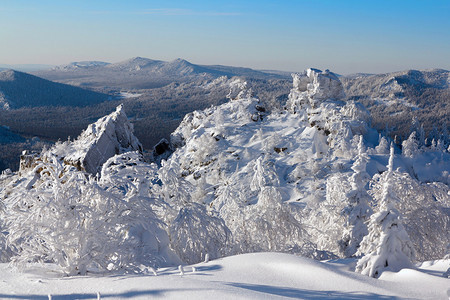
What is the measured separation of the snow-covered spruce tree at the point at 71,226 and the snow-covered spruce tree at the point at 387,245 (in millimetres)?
6690

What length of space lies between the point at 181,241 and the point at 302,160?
23.7 metres

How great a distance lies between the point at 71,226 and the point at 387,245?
8.80 m

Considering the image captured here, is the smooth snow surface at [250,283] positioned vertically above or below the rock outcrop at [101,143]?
above

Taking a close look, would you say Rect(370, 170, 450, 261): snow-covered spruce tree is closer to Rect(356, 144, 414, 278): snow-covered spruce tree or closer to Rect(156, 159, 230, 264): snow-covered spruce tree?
Rect(356, 144, 414, 278): snow-covered spruce tree

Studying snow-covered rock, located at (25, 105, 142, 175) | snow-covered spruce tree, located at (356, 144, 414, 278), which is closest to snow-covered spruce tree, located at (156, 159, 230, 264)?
snow-covered spruce tree, located at (356, 144, 414, 278)

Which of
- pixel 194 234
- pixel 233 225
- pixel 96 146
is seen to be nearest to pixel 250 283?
pixel 194 234

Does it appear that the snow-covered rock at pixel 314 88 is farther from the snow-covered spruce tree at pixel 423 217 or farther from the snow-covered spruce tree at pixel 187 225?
the snow-covered spruce tree at pixel 187 225

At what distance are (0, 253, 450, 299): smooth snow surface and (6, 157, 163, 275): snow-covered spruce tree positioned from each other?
0.68 meters

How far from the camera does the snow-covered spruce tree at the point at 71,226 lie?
9.57 m

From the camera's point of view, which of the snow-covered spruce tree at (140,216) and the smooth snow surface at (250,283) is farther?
the snow-covered spruce tree at (140,216)

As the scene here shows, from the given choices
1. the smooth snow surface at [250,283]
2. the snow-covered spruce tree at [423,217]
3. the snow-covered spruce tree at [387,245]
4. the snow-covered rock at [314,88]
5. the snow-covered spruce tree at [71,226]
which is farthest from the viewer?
the snow-covered rock at [314,88]

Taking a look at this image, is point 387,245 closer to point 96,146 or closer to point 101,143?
point 96,146

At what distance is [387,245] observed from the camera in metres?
9.05

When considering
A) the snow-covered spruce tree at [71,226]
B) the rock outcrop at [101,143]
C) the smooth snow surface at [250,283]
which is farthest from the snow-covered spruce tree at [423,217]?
the rock outcrop at [101,143]
